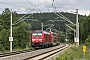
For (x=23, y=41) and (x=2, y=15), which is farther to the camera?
(x=2, y=15)

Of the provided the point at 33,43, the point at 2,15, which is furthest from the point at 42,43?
the point at 2,15

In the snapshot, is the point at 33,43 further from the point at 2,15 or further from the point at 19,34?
the point at 2,15

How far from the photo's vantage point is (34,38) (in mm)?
46688

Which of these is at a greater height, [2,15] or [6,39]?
[2,15]

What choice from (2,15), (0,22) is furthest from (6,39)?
(2,15)

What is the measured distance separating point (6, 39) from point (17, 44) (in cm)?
295

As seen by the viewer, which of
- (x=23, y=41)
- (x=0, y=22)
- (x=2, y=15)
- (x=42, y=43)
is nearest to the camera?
(x=42, y=43)

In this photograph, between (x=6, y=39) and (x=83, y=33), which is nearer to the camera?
(x=6, y=39)

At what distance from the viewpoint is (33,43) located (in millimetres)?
46750

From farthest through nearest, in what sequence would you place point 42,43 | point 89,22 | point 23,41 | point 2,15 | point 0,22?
point 2,15 < point 0,22 < point 89,22 < point 23,41 < point 42,43

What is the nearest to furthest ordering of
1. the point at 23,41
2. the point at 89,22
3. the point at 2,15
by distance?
the point at 23,41 < the point at 89,22 < the point at 2,15

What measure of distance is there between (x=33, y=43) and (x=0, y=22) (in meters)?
59.6

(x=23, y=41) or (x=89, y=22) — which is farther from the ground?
(x=89, y=22)

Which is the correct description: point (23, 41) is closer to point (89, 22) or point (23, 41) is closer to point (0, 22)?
point (89, 22)
